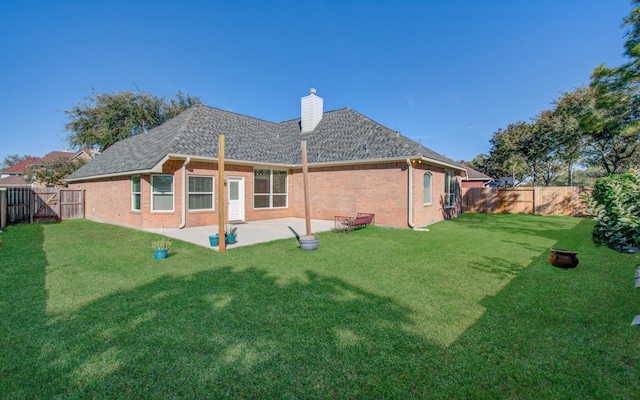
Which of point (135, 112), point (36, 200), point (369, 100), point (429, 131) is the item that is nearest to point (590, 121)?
point (429, 131)

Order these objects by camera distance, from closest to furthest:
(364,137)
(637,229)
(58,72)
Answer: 1. (637,229)
2. (364,137)
3. (58,72)

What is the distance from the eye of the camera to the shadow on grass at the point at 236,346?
2545mm

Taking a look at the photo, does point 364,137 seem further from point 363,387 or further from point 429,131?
point 429,131

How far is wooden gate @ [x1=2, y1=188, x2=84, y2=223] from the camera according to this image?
1452 cm

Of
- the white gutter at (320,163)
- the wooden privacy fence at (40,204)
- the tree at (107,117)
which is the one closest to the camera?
the white gutter at (320,163)

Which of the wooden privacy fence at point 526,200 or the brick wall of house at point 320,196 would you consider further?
the wooden privacy fence at point 526,200

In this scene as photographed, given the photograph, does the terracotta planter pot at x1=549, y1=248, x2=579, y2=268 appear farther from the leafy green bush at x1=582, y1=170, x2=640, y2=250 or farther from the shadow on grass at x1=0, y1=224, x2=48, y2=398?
the shadow on grass at x1=0, y1=224, x2=48, y2=398

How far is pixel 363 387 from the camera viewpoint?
8.27 ft

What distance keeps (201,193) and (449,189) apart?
1333 centimetres

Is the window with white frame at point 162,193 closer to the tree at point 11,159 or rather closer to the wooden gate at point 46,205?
the wooden gate at point 46,205

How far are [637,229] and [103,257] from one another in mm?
9758

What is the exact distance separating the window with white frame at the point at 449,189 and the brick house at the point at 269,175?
0.06 meters

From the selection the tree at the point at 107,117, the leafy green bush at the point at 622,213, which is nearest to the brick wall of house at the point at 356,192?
the leafy green bush at the point at 622,213

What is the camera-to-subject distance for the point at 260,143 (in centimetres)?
1609
